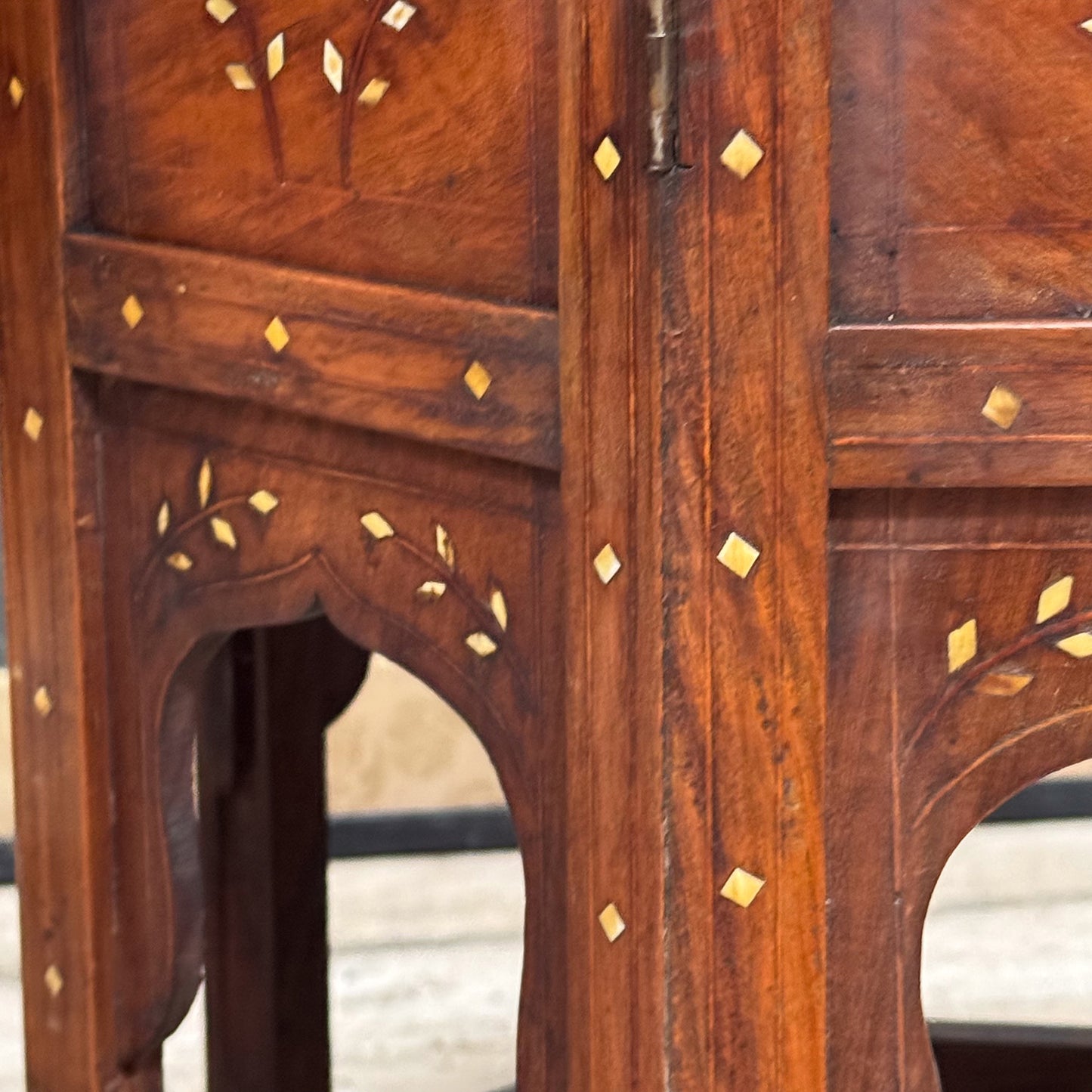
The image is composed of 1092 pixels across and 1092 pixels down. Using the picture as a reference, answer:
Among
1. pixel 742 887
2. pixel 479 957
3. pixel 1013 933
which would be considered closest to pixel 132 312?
pixel 742 887

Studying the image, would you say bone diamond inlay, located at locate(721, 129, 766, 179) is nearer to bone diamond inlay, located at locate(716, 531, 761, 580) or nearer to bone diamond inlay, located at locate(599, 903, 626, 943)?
bone diamond inlay, located at locate(716, 531, 761, 580)

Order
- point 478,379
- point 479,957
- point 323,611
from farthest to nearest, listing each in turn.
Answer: point 479,957 → point 323,611 → point 478,379

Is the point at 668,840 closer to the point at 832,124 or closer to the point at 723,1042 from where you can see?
the point at 723,1042

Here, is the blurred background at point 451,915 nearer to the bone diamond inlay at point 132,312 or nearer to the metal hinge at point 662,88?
the bone diamond inlay at point 132,312

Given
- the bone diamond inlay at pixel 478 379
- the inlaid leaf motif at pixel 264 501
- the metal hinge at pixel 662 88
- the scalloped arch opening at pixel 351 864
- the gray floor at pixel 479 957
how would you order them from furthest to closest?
the gray floor at pixel 479 957 → the scalloped arch opening at pixel 351 864 → the inlaid leaf motif at pixel 264 501 → the bone diamond inlay at pixel 478 379 → the metal hinge at pixel 662 88

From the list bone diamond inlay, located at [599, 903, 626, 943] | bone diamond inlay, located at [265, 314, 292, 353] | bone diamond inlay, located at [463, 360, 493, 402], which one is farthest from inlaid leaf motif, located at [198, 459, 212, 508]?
bone diamond inlay, located at [599, 903, 626, 943]

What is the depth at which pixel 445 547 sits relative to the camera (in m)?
0.98

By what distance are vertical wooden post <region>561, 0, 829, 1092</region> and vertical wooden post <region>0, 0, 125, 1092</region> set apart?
1.17ft

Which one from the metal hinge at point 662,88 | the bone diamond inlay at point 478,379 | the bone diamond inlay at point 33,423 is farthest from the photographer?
the bone diamond inlay at point 33,423

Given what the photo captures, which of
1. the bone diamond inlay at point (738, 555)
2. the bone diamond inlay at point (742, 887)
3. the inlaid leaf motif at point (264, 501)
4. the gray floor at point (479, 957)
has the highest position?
the inlaid leaf motif at point (264, 501)

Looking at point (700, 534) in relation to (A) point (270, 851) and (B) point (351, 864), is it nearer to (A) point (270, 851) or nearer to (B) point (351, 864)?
(A) point (270, 851)

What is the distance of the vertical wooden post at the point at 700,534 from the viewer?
2.72ft

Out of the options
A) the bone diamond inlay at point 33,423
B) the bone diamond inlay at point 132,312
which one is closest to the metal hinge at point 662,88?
the bone diamond inlay at point 132,312

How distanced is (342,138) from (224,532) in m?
0.22
